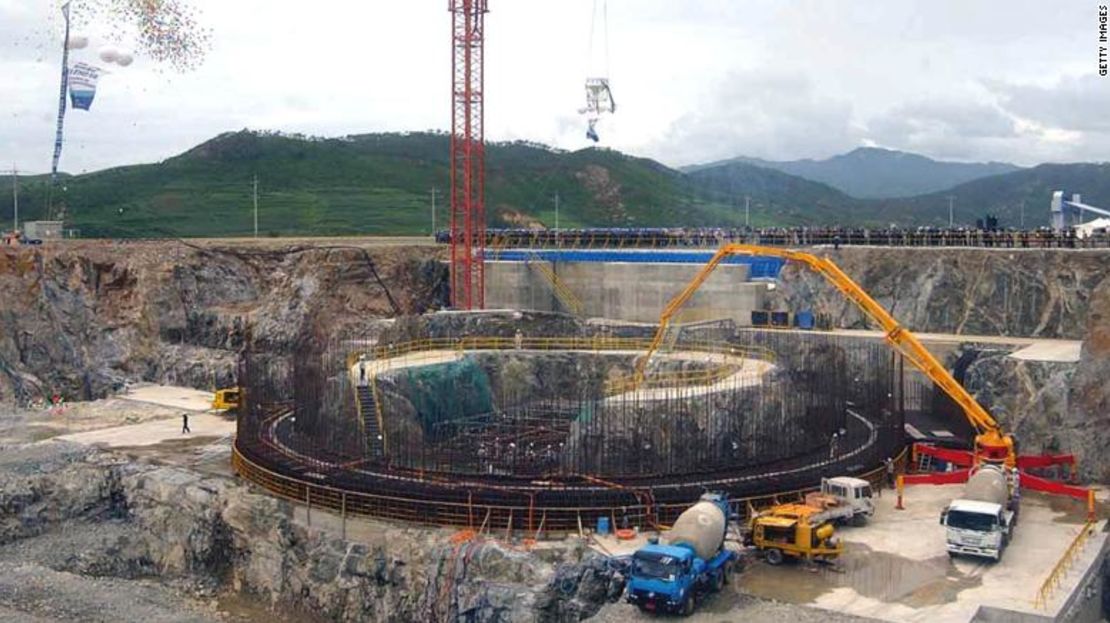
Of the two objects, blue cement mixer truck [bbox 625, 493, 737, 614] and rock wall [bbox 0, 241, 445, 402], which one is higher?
rock wall [bbox 0, 241, 445, 402]

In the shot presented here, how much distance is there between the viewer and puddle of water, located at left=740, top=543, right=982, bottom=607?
20719 millimetres

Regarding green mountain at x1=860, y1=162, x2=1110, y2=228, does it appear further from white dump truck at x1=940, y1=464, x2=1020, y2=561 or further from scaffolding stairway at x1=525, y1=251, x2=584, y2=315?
white dump truck at x1=940, y1=464, x2=1020, y2=561

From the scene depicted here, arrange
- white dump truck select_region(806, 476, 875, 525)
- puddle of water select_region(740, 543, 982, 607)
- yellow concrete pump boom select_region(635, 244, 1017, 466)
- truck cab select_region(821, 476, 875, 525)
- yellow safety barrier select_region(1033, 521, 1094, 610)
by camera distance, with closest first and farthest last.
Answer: yellow safety barrier select_region(1033, 521, 1094, 610) < puddle of water select_region(740, 543, 982, 607) < white dump truck select_region(806, 476, 875, 525) < truck cab select_region(821, 476, 875, 525) < yellow concrete pump boom select_region(635, 244, 1017, 466)

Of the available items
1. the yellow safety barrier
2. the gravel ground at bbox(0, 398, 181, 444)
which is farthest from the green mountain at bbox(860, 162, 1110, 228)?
the yellow safety barrier

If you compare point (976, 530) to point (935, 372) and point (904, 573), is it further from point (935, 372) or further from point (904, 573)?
point (935, 372)

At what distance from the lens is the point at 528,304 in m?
56.0

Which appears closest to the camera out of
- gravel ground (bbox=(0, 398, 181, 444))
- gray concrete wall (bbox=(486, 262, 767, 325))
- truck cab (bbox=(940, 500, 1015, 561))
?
truck cab (bbox=(940, 500, 1015, 561))

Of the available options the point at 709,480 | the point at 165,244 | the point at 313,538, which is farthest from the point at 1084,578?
the point at 165,244

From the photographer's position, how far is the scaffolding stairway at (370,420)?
3044 cm

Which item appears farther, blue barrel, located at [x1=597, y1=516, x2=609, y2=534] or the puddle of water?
blue barrel, located at [x1=597, y1=516, x2=609, y2=534]

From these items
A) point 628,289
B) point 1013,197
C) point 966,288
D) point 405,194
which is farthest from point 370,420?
point 1013,197

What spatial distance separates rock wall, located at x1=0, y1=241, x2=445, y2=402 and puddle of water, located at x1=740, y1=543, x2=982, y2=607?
112ft

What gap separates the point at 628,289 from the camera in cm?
5291

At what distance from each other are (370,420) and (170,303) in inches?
1107
